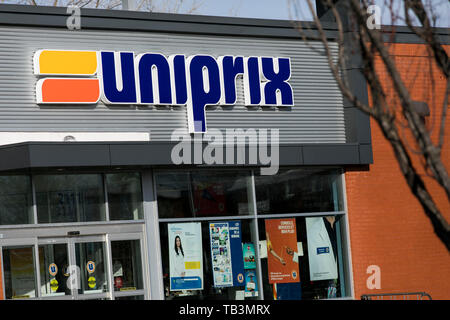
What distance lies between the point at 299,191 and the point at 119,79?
4.49 meters

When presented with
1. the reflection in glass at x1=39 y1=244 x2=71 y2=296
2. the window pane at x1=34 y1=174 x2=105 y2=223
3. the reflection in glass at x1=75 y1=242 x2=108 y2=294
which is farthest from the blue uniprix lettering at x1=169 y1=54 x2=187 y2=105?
the reflection in glass at x1=39 y1=244 x2=71 y2=296

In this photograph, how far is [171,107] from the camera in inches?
601

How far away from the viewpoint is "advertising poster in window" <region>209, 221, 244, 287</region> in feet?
50.5

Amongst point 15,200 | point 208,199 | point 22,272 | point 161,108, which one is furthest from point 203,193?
point 22,272

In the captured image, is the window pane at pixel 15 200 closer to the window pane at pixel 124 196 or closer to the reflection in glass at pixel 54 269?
the reflection in glass at pixel 54 269

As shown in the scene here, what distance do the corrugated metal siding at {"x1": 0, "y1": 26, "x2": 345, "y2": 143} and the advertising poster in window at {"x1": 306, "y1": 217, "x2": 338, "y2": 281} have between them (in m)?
1.85

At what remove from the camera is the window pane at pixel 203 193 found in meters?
15.1

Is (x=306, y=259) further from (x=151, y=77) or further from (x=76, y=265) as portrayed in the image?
(x=151, y=77)

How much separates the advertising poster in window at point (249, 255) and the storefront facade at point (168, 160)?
0.07ft

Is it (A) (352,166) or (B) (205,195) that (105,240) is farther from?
(A) (352,166)

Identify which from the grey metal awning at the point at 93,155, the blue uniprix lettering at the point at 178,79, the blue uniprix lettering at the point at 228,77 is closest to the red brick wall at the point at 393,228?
the grey metal awning at the point at 93,155

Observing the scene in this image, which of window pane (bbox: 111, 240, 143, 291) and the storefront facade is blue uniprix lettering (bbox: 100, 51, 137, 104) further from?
window pane (bbox: 111, 240, 143, 291)

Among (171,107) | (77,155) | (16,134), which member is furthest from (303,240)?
(16,134)

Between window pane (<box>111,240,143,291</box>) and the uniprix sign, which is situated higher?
the uniprix sign
